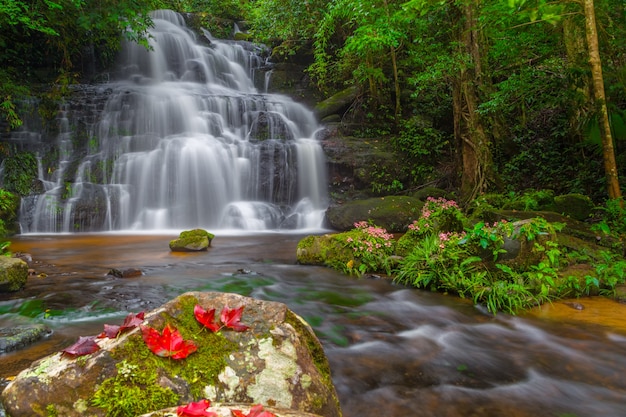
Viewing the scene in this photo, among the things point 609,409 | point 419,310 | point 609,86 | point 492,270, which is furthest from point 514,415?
point 609,86

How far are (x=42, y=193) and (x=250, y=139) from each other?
7353mm

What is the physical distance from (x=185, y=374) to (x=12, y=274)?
187 inches

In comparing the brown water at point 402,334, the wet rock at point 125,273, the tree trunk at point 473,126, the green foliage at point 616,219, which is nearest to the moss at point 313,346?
the brown water at point 402,334

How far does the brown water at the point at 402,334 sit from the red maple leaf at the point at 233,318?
106 centimetres

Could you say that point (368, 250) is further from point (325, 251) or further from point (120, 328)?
point (120, 328)

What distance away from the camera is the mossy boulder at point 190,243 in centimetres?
864

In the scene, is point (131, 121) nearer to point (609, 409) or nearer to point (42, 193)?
point (42, 193)

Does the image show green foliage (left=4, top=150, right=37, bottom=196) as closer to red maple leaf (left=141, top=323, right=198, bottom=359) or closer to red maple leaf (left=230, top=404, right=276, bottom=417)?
red maple leaf (left=141, top=323, right=198, bottom=359)

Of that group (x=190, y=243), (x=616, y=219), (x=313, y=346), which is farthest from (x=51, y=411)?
(x=616, y=219)

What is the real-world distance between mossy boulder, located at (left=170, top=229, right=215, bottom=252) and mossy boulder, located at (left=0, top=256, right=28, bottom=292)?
328cm

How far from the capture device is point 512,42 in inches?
373

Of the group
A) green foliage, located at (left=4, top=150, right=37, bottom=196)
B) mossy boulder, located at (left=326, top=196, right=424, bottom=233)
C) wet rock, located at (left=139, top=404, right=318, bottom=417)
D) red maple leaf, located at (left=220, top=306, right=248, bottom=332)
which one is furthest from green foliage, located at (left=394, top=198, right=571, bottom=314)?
green foliage, located at (left=4, top=150, right=37, bottom=196)

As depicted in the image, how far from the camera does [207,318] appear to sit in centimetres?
213

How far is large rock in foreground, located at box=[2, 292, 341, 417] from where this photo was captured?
174cm
